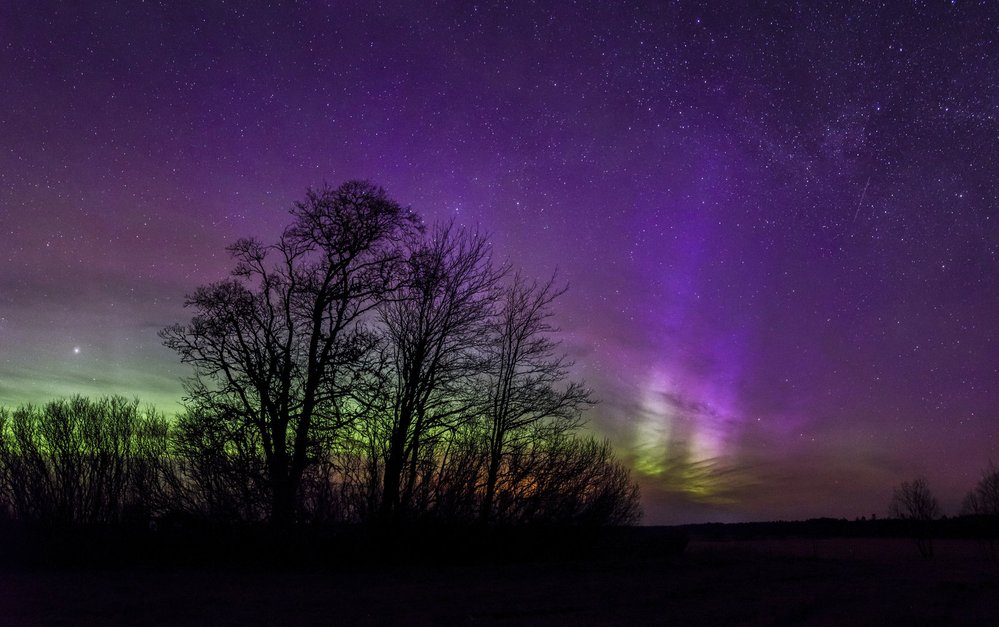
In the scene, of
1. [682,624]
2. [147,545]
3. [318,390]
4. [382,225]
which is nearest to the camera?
[682,624]

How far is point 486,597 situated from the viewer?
40.1 ft

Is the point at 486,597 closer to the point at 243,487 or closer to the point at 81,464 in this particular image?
the point at 243,487

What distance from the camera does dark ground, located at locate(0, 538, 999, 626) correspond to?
953cm

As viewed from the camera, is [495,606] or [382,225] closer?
[495,606]

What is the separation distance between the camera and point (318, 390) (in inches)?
785

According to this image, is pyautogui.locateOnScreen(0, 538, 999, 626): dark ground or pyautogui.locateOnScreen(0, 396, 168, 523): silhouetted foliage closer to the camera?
pyautogui.locateOnScreen(0, 538, 999, 626): dark ground

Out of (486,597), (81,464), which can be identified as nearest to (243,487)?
(486,597)

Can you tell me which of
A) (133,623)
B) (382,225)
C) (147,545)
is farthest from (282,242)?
(133,623)

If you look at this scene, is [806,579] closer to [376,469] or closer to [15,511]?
[376,469]

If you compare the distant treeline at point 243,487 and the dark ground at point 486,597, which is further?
the distant treeline at point 243,487

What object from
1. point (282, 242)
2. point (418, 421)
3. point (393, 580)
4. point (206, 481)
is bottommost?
point (393, 580)

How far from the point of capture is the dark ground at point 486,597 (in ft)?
31.3

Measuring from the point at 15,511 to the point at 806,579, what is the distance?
27.1 meters

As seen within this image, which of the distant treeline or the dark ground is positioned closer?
the dark ground
